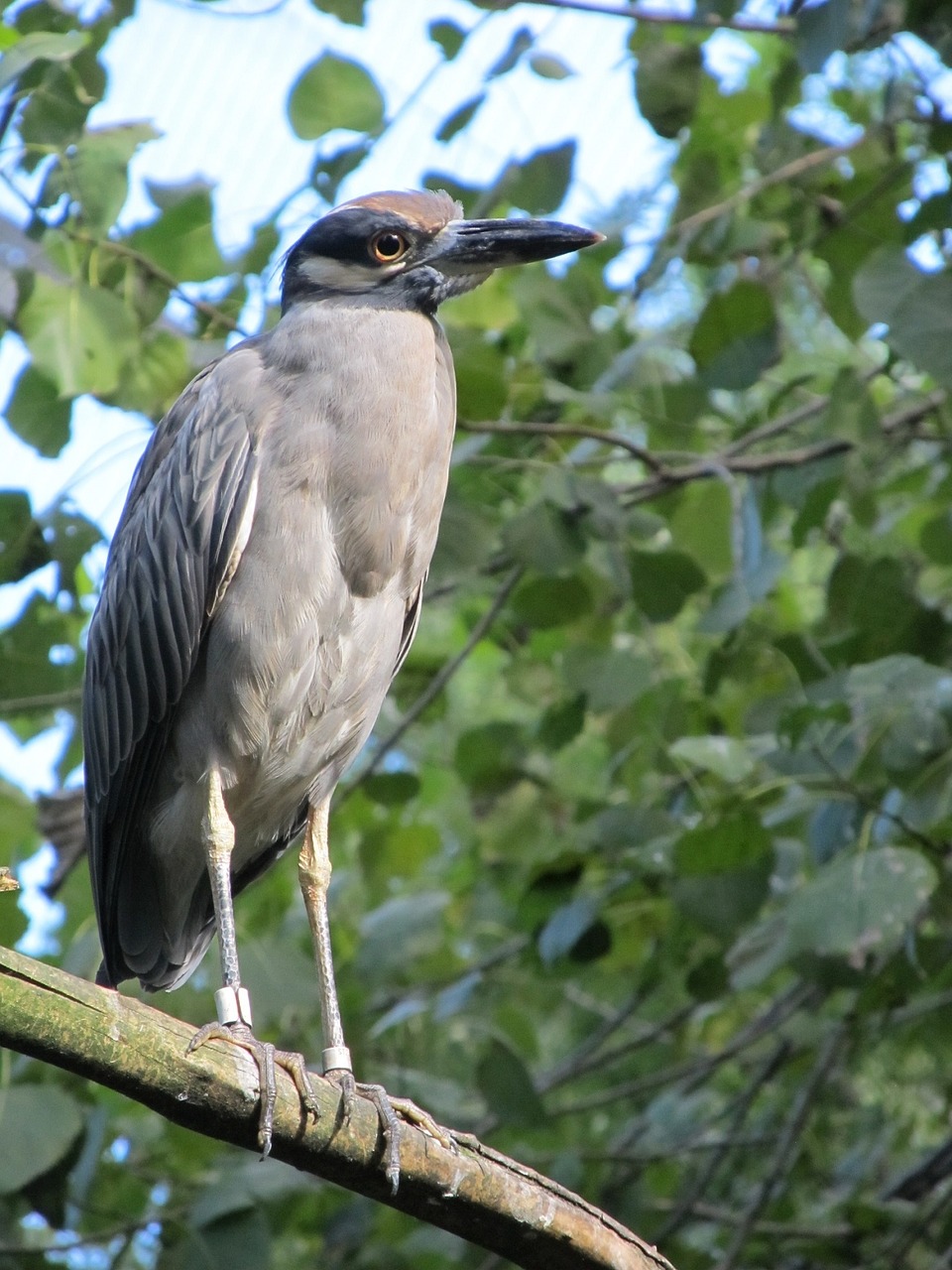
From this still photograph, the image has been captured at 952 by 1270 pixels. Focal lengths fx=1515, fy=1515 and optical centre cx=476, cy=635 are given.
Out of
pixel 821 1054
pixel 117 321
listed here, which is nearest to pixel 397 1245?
pixel 821 1054

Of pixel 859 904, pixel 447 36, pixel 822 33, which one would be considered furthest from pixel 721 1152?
pixel 447 36

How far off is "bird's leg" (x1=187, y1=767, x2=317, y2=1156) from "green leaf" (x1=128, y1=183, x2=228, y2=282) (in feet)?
3.69

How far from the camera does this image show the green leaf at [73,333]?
303 centimetres

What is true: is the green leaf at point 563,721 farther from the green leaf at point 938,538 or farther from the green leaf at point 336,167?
the green leaf at point 336,167

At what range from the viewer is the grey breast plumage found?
3.03 metres

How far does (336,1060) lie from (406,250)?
1.73 m

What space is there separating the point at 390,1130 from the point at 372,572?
3.92 feet

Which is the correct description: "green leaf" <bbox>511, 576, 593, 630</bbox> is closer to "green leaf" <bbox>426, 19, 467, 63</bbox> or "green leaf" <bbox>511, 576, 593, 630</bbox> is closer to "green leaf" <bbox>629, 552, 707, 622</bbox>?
"green leaf" <bbox>629, 552, 707, 622</bbox>

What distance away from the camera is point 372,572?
3.08 meters

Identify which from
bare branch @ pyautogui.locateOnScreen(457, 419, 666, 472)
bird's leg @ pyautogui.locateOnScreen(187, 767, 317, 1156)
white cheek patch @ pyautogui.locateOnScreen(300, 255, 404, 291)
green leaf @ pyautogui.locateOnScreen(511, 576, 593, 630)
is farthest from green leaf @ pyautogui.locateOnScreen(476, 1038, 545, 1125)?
white cheek patch @ pyautogui.locateOnScreen(300, 255, 404, 291)

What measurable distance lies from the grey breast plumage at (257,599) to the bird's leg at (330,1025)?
4.1 inches

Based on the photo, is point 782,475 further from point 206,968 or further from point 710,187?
point 206,968

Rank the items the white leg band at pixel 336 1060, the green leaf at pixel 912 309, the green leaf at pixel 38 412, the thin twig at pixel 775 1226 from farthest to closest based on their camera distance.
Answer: the thin twig at pixel 775 1226, the green leaf at pixel 38 412, the green leaf at pixel 912 309, the white leg band at pixel 336 1060

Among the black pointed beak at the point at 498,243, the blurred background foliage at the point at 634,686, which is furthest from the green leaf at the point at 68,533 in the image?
the black pointed beak at the point at 498,243
